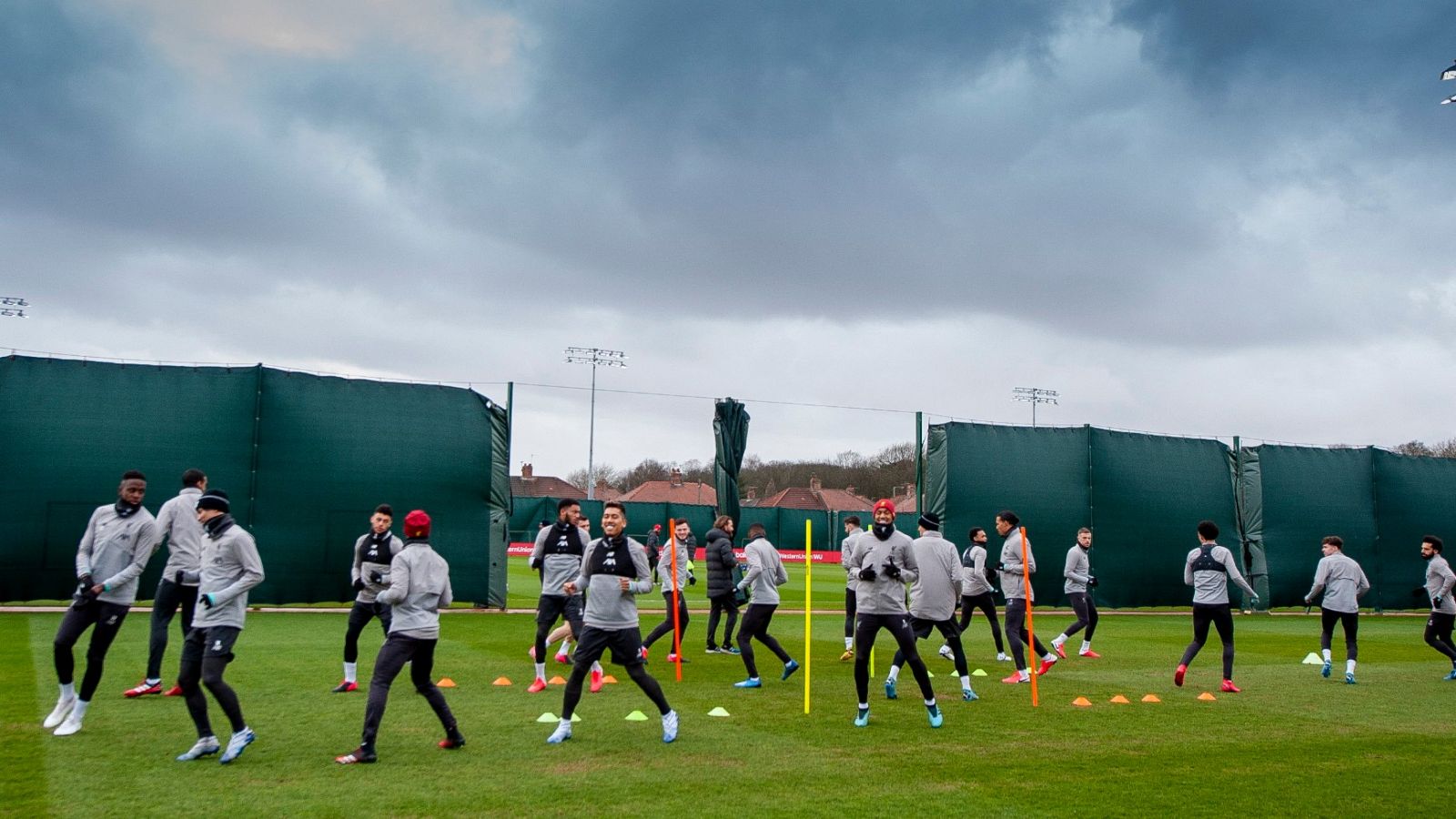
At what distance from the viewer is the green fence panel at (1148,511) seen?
83.1 ft

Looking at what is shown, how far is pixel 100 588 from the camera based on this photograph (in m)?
8.65

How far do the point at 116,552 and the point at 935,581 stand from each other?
7.73 meters

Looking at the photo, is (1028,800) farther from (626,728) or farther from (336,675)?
A: (336,675)

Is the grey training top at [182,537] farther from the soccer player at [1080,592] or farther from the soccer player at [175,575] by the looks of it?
the soccer player at [1080,592]

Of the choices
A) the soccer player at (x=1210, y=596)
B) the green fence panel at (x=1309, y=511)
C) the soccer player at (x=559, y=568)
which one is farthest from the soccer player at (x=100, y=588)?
the green fence panel at (x=1309, y=511)

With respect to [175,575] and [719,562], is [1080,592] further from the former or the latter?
[175,575]

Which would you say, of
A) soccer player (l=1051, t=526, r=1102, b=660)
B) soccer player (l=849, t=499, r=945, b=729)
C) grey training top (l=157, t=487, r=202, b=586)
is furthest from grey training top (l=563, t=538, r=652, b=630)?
soccer player (l=1051, t=526, r=1102, b=660)

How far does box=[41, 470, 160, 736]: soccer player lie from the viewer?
28.0ft

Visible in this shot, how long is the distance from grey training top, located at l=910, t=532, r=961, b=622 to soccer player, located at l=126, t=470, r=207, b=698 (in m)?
7.16

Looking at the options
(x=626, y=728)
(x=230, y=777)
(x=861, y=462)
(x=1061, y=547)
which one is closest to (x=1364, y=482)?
(x=1061, y=547)

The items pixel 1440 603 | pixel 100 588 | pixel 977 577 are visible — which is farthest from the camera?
pixel 977 577

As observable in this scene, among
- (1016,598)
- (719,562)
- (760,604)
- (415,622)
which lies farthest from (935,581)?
(415,622)

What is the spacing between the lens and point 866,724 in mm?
9641

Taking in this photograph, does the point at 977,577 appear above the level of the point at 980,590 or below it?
above
